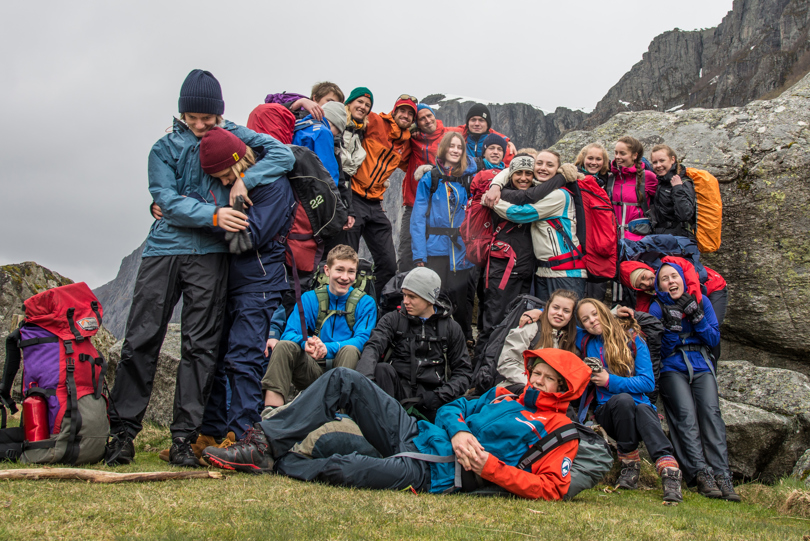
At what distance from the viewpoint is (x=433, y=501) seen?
3.94 m

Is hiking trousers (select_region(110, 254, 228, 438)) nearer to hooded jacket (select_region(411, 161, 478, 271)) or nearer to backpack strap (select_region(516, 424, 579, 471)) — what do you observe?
backpack strap (select_region(516, 424, 579, 471))

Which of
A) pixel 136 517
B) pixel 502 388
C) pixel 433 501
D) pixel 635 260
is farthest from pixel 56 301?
pixel 635 260

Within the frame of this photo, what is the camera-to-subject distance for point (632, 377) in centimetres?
605

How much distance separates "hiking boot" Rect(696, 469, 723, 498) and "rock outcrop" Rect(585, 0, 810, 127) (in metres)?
78.4

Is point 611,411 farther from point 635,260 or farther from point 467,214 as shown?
point 467,214

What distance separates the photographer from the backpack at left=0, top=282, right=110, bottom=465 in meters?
4.58

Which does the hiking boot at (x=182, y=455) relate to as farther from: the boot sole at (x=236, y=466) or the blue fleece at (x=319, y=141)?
the blue fleece at (x=319, y=141)

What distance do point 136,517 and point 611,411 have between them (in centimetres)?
469

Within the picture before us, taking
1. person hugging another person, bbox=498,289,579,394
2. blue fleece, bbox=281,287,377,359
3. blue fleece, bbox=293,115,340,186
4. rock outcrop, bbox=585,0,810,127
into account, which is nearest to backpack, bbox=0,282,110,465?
blue fleece, bbox=281,287,377,359

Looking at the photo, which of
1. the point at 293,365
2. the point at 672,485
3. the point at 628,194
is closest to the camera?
the point at 672,485

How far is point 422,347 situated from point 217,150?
2.98m

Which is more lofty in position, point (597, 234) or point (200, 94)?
point (200, 94)

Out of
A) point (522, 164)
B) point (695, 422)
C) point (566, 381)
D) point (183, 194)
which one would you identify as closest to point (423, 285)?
point (566, 381)

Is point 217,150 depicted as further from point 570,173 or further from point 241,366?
point 570,173
